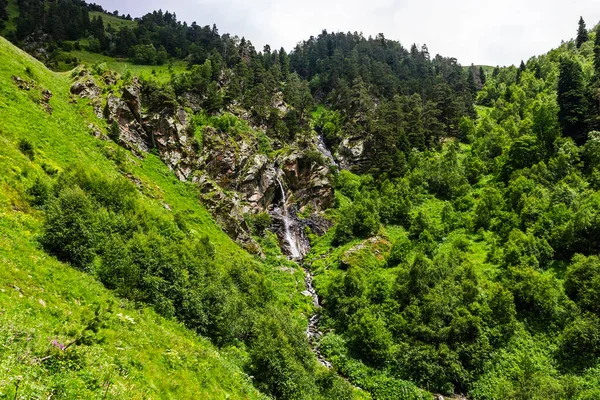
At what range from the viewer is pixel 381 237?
2501 inches

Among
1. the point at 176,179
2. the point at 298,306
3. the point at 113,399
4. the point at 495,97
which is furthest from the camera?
the point at 495,97

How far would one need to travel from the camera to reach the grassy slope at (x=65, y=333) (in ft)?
37.7

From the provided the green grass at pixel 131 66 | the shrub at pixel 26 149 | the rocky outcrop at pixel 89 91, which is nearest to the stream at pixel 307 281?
the shrub at pixel 26 149

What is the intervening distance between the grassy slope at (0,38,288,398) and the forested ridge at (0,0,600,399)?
1.86 m

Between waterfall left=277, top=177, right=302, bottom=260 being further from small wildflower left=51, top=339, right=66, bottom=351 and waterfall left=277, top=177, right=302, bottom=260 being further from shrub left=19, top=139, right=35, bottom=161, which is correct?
small wildflower left=51, top=339, right=66, bottom=351

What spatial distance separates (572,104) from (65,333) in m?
92.4

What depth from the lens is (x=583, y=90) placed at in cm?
7238

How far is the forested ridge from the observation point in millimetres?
28953

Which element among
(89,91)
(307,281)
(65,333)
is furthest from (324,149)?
(65,333)

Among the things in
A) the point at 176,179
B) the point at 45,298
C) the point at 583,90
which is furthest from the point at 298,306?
the point at 583,90

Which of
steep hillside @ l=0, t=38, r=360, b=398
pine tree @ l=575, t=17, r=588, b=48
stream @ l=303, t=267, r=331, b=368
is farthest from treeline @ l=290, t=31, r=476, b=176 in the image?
steep hillside @ l=0, t=38, r=360, b=398

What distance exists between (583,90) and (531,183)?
30312mm

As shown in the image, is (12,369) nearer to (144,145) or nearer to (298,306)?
(298,306)

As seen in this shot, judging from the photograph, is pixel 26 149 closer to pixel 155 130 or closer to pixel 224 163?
pixel 155 130
